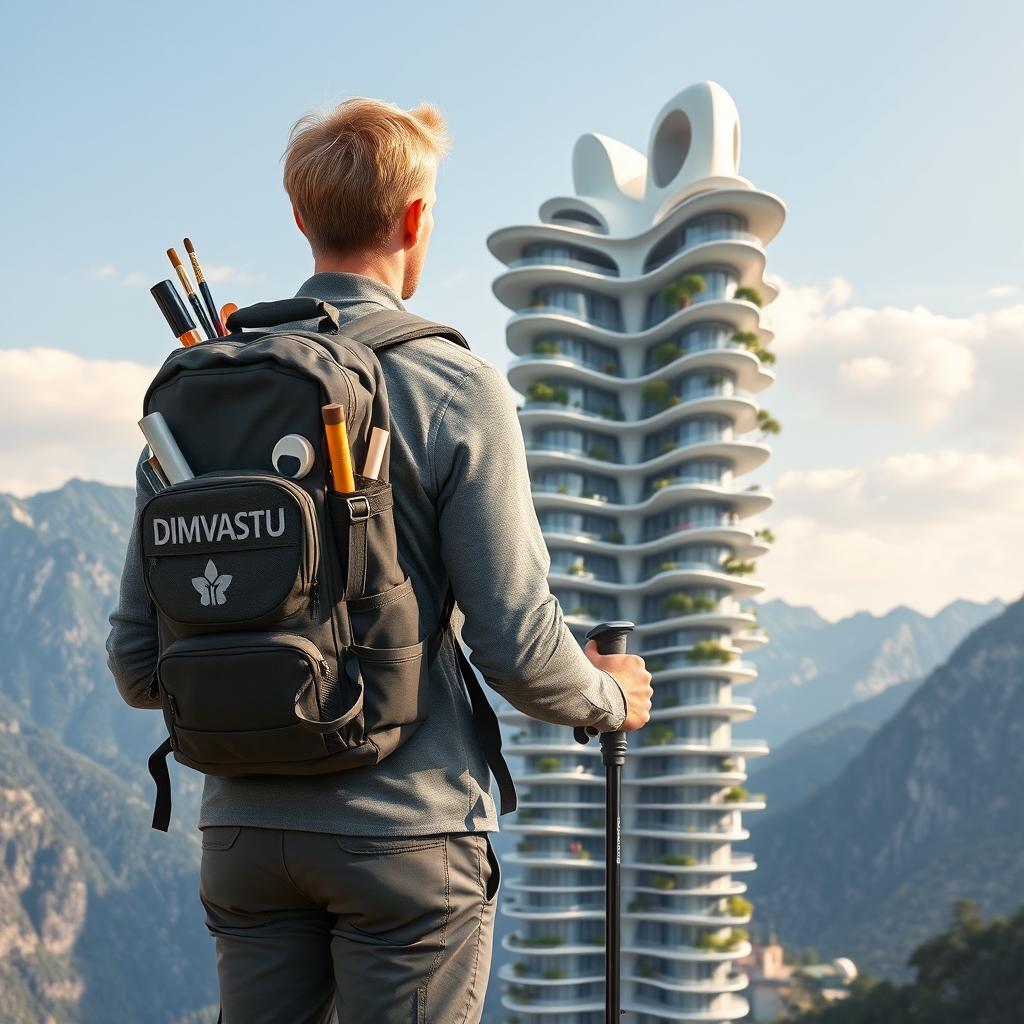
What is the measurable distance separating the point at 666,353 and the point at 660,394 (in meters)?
2.02

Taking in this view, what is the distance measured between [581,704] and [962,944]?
57978 mm

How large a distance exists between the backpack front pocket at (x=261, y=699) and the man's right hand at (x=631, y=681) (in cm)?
55

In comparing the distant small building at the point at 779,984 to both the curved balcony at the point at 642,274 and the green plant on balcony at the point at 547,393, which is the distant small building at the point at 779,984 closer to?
the green plant on balcony at the point at 547,393

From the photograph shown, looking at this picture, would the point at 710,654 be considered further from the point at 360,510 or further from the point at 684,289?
the point at 360,510

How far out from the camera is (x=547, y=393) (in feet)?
182

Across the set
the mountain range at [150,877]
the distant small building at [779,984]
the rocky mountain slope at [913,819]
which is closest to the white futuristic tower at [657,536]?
the distant small building at [779,984]

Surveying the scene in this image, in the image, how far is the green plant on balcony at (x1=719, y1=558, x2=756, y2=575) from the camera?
5397 centimetres

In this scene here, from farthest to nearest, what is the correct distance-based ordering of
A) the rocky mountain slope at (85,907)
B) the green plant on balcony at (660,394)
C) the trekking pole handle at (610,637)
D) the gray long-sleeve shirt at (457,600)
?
the rocky mountain slope at (85,907)
the green plant on balcony at (660,394)
the trekking pole handle at (610,637)
the gray long-sleeve shirt at (457,600)

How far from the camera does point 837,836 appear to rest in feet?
465

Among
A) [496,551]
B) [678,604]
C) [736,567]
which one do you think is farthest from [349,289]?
[736,567]

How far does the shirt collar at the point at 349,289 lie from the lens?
6.61 feet

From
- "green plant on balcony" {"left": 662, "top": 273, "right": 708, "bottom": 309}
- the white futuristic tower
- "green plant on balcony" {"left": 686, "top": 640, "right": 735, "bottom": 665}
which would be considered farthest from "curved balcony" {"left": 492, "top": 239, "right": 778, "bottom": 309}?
"green plant on balcony" {"left": 686, "top": 640, "right": 735, "bottom": 665}

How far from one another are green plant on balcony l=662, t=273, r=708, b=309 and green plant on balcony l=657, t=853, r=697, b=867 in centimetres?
2469

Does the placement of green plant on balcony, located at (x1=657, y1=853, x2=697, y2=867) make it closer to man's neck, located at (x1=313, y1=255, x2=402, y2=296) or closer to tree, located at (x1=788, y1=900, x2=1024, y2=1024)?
tree, located at (x1=788, y1=900, x2=1024, y2=1024)
